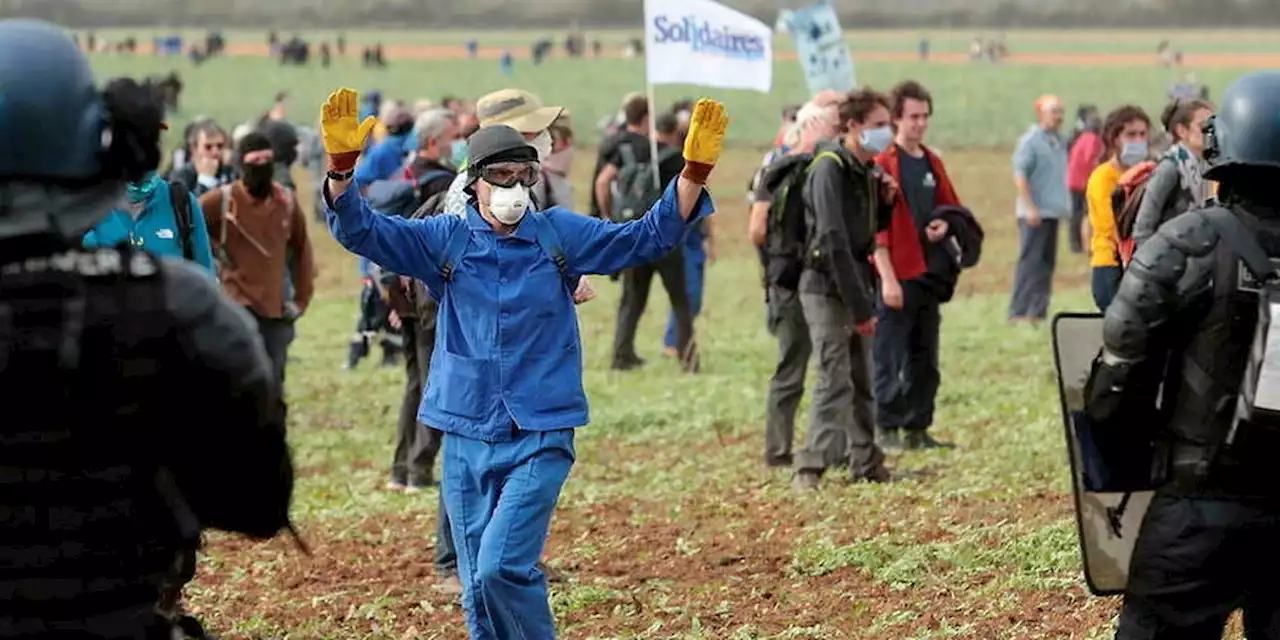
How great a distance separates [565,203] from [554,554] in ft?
15.5

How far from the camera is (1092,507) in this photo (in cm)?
516

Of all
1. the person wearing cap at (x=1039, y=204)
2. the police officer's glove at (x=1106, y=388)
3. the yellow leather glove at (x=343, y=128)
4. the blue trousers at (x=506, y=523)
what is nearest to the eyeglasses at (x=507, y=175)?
the yellow leather glove at (x=343, y=128)

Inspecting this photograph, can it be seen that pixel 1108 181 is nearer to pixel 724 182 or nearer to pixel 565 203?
pixel 565 203

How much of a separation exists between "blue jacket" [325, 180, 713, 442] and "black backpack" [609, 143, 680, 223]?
30.8 feet

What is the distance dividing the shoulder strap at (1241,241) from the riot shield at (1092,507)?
0.52 metres

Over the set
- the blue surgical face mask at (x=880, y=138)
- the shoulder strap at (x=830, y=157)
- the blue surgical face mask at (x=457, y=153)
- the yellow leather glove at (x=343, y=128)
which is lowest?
the blue surgical face mask at (x=880, y=138)

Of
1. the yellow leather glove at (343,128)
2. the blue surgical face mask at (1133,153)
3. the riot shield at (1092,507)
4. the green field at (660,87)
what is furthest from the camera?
the green field at (660,87)

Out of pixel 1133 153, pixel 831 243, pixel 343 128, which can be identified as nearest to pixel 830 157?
pixel 831 243

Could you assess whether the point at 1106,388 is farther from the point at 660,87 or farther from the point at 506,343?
the point at 660,87

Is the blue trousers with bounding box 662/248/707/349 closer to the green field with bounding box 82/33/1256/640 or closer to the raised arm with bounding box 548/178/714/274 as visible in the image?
the green field with bounding box 82/33/1256/640

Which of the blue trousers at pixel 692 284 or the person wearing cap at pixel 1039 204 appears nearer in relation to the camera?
the blue trousers at pixel 692 284

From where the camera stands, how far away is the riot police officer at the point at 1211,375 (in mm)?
4785

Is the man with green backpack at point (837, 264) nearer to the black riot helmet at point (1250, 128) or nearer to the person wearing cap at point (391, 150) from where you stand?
the person wearing cap at point (391, 150)

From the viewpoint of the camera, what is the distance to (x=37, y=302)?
3.49 meters
